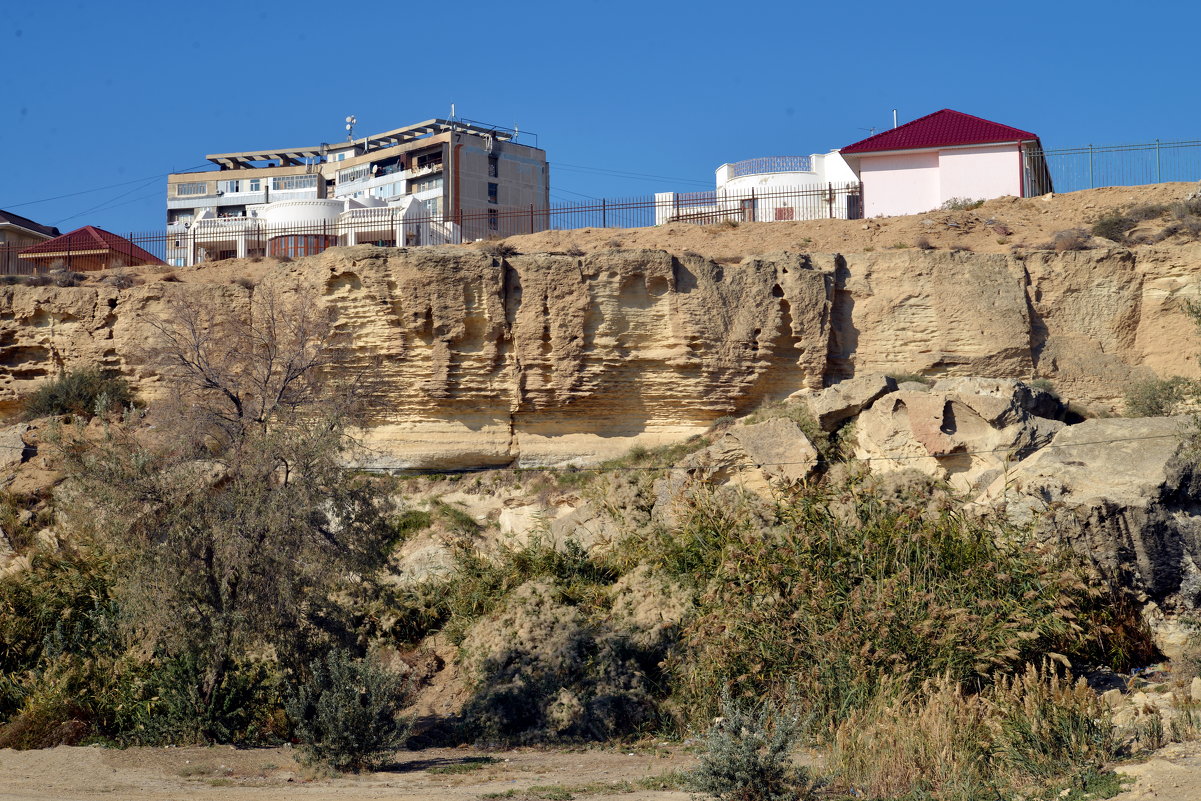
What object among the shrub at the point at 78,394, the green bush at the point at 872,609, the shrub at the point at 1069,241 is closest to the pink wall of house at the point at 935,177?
the shrub at the point at 1069,241

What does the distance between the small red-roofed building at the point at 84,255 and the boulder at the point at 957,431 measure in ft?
56.0

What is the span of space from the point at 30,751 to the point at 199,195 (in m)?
46.8

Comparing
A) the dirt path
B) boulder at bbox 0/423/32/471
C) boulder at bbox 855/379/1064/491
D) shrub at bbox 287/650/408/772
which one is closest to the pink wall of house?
boulder at bbox 855/379/1064/491

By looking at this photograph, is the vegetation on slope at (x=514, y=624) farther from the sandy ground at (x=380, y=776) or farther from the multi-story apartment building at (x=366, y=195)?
the multi-story apartment building at (x=366, y=195)

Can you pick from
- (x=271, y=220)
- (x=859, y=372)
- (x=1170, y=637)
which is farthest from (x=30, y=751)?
(x=271, y=220)

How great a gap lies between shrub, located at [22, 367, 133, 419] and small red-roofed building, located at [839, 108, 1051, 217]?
1495 cm

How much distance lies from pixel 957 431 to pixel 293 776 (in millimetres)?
10279

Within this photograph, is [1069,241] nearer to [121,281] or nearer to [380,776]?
[380,776]

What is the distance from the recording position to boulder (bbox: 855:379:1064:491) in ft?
53.9

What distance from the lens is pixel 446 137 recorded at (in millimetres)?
46719

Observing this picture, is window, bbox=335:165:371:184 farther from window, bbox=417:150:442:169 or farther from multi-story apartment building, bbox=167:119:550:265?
window, bbox=417:150:442:169

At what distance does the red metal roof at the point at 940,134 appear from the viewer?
25.1 m

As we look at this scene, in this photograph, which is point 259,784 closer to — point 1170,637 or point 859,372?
point 1170,637

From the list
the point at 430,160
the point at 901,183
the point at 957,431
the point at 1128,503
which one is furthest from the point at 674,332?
the point at 430,160
